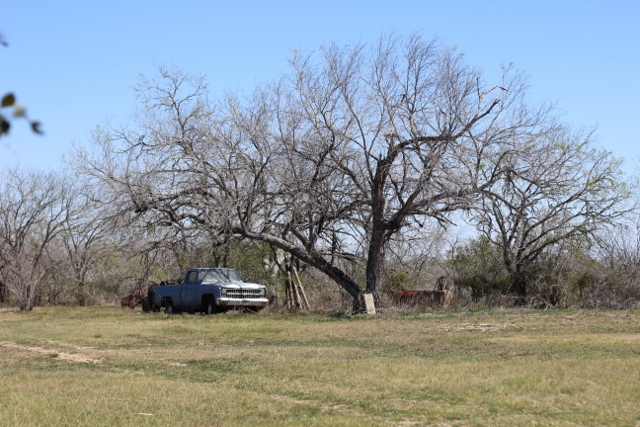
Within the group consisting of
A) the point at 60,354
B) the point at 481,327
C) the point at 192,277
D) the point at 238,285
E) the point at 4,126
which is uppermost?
the point at 192,277

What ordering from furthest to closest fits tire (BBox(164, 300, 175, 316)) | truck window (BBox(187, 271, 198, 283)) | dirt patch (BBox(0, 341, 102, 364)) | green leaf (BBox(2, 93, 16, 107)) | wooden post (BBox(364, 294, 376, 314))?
1. tire (BBox(164, 300, 175, 316))
2. truck window (BBox(187, 271, 198, 283))
3. wooden post (BBox(364, 294, 376, 314))
4. dirt patch (BBox(0, 341, 102, 364))
5. green leaf (BBox(2, 93, 16, 107))

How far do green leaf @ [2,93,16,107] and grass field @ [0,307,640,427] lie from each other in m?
6.99

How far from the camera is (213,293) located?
29.4 metres

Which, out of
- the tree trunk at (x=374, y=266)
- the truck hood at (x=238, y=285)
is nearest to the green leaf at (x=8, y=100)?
the tree trunk at (x=374, y=266)

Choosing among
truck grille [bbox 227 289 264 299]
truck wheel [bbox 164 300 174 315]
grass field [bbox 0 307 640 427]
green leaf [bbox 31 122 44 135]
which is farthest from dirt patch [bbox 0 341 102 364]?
green leaf [bbox 31 122 44 135]

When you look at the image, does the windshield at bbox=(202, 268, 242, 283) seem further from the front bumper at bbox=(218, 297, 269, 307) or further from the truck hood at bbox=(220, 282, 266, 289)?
the front bumper at bbox=(218, 297, 269, 307)

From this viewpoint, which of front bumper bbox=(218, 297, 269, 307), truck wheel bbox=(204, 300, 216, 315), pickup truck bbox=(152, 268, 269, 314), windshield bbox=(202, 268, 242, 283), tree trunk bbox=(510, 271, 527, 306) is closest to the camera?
front bumper bbox=(218, 297, 269, 307)

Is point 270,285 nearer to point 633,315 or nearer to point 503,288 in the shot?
point 503,288

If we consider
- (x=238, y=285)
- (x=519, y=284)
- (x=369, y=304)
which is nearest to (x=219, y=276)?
(x=238, y=285)

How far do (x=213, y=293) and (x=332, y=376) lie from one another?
17.5 metres

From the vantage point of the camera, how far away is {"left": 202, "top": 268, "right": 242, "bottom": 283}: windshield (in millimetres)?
30048

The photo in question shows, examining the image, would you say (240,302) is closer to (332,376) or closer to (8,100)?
(332,376)

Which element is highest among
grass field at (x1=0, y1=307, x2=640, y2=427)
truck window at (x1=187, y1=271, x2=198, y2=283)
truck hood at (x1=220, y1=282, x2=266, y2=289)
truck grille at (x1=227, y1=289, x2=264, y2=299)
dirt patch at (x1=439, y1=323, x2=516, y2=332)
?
truck window at (x1=187, y1=271, x2=198, y2=283)

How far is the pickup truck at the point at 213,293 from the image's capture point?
95.8 ft
